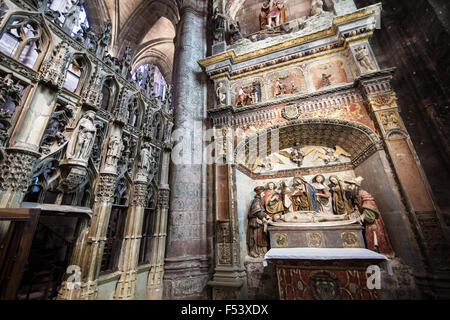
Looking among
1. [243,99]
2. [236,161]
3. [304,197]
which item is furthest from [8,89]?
[304,197]

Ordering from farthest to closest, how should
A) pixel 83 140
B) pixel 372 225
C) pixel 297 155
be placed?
pixel 297 155 → pixel 372 225 → pixel 83 140

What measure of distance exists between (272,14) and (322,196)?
294 inches

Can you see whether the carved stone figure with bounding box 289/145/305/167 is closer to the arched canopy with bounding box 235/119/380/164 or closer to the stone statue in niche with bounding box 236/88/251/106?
the arched canopy with bounding box 235/119/380/164

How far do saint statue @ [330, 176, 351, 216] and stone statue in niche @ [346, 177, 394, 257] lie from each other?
364 millimetres

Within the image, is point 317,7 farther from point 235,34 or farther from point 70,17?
point 70,17

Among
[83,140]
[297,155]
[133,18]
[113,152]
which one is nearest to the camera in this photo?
[83,140]

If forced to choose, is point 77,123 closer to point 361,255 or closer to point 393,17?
point 361,255

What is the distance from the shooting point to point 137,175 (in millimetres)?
5062

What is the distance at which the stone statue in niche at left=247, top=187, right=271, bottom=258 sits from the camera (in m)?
5.38

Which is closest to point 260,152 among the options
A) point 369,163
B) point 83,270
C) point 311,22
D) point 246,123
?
point 246,123

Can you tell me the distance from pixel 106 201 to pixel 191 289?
3033 mm

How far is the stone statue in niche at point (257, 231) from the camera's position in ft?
17.6

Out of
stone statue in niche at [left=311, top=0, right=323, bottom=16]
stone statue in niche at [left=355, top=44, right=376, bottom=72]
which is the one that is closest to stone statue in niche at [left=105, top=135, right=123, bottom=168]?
stone statue in niche at [left=355, top=44, right=376, bottom=72]

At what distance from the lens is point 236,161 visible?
5.96 m
